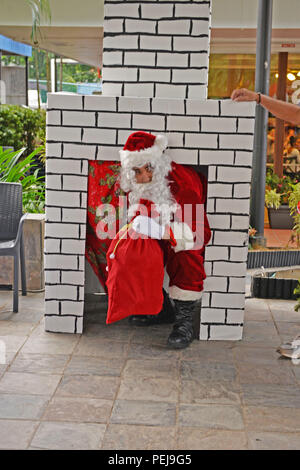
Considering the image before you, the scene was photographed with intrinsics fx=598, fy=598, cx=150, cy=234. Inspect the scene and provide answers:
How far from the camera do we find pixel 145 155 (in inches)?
141

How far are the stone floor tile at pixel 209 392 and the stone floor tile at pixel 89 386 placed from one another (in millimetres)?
372

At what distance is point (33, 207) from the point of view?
5.49 meters

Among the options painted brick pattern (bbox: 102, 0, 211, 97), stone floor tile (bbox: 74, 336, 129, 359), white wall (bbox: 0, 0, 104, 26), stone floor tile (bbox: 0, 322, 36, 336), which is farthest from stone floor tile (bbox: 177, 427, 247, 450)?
white wall (bbox: 0, 0, 104, 26)

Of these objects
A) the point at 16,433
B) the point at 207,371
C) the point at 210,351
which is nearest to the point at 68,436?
the point at 16,433

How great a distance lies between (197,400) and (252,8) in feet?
18.9

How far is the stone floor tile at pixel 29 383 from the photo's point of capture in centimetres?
311

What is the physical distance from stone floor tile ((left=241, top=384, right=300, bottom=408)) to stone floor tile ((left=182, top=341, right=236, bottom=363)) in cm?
38

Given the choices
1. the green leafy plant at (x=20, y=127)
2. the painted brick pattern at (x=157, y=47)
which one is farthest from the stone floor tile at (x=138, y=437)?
the green leafy plant at (x=20, y=127)

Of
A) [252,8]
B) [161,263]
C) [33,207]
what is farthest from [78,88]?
[161,263]

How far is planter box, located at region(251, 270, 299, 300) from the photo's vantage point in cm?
488

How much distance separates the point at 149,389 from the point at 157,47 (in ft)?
7.02

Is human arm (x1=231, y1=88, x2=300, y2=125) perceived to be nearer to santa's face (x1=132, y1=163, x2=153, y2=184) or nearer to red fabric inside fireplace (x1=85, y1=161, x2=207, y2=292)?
red fabric inside fireplace (x1=85, y1=161, x2=207, y2=292)

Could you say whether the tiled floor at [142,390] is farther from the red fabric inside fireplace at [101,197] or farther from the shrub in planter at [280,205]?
the shrub in planter at [280,205]
